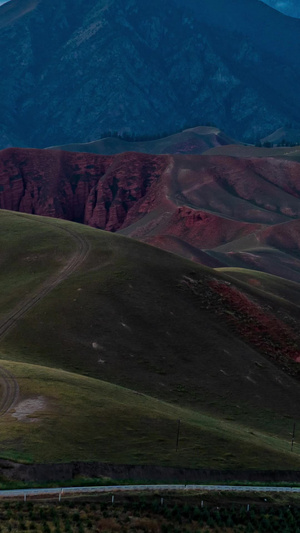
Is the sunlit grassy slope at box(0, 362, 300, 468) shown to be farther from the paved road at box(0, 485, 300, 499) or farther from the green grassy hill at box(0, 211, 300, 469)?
the paved road at box(0, 485, 300, 499)

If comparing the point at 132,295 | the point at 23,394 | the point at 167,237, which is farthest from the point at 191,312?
the point at 167,237

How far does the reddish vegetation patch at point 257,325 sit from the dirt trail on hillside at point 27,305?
783 inches

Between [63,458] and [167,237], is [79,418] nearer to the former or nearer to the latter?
[63,458]

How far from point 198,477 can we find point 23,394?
51.6 ft

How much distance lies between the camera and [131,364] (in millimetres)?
81312

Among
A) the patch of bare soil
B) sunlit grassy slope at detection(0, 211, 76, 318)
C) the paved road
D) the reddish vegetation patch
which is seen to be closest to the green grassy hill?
the patch of bare soil

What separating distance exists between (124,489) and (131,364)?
1423 inches

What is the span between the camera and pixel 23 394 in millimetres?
58312

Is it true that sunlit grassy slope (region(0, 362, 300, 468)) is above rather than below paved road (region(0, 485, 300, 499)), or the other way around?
below

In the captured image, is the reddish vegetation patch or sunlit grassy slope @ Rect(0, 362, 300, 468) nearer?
sunlit grassy slope @ Rect(0, 362, 300, 468)

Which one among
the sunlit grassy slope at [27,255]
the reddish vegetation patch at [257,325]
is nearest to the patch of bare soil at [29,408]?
the sunlit grassy slope at [27,255]

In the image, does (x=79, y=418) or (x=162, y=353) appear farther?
(x=162, y=353)

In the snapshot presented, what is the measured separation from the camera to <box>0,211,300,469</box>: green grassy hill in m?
53.9

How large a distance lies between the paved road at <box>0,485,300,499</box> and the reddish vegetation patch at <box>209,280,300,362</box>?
44826 millimetres
